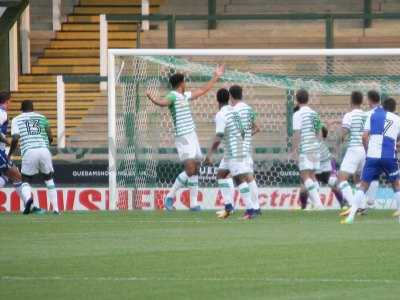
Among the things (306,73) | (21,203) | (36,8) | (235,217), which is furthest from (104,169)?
(36,8)

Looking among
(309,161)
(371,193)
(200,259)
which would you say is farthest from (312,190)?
(200,259)

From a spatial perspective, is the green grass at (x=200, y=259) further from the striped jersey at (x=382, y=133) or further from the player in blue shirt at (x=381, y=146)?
the striped jersey at (x=382, y=133)

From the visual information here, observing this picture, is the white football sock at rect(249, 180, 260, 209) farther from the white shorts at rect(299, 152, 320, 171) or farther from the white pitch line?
the white pitch line

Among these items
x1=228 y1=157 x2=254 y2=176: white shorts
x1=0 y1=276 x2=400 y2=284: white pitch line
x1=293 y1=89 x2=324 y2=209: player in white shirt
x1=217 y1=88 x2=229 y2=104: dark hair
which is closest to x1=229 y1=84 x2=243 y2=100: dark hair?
x1=217 y1=88 x2=229 y2=104: dark hair

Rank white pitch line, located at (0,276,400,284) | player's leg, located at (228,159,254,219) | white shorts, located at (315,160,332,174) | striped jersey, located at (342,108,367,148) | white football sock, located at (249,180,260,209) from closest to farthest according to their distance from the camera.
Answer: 1. white pitch line, located at (0,276,400,284)
2. player's leg, located at (228,159,254,219)
3. white football sock, located at (249,180,260,209)
4. striped jersey, located at (342,108,367,148)
5. white shorts, located at (315,160,332,174)

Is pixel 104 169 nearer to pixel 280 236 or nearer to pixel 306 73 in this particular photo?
pixel 306 73

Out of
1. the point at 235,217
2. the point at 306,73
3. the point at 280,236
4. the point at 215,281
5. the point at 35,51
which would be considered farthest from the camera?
the point at 35,51

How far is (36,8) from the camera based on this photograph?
36344 millimetres

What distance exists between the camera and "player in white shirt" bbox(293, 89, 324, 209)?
23.9 meters

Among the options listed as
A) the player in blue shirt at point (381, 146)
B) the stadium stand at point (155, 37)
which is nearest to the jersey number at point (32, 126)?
the stadium stand at point (155, 37)

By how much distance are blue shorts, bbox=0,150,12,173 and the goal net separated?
2203 mm

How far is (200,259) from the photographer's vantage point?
48.7ft

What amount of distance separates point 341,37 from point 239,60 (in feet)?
15.4

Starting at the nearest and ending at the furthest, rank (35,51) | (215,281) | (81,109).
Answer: (215,281), (81,109), (35,51)
